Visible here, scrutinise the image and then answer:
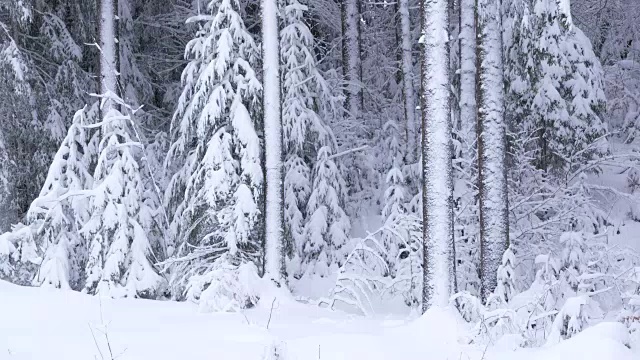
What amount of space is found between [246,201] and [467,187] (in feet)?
15.3

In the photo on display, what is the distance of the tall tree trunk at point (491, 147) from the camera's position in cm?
1127

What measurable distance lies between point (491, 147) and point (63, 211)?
7.93 m

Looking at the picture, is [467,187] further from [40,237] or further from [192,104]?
[40,237]

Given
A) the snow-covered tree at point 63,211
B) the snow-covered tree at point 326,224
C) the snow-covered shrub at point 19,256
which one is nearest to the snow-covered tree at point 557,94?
Result: the snow-covered tree at point 326,224

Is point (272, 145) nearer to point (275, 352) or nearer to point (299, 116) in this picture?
point (299, 116)

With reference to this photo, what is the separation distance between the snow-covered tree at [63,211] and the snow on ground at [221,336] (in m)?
3.51

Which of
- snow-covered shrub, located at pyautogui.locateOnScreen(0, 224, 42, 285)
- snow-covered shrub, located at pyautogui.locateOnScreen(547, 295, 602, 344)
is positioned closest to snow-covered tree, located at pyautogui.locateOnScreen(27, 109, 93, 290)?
snow-covered shrub, located at pyautogui.locateOnScreen(0, 224, 42, 285)

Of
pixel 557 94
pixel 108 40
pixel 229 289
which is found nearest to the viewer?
pixel 229 289

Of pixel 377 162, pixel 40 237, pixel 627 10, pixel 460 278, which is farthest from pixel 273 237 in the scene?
pixel 627 10

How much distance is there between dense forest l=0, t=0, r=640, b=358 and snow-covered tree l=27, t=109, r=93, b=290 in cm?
4

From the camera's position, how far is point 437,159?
30.2ft

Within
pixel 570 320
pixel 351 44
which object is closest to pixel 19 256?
pixel 570 320

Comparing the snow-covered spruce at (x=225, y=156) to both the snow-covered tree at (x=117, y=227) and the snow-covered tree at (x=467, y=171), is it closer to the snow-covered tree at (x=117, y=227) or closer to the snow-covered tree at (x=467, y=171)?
the snow-covered tree at (x=117, y=227)

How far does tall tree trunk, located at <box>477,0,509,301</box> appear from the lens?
1127 centimetres
